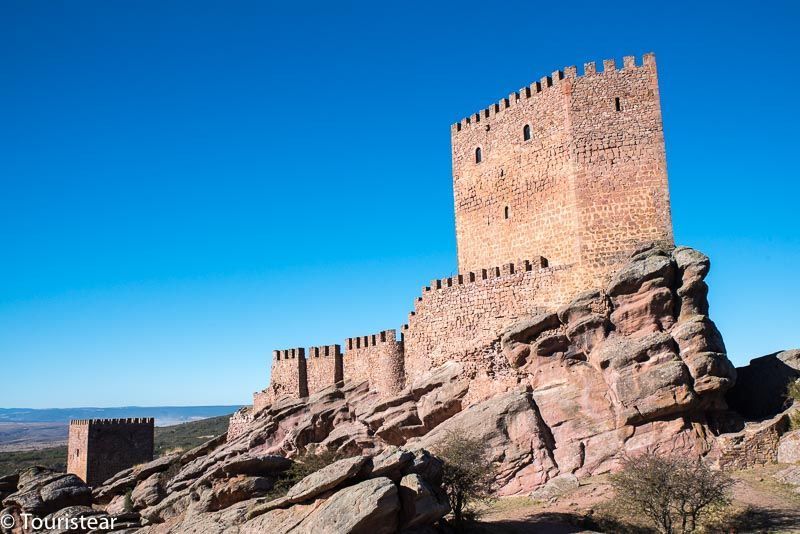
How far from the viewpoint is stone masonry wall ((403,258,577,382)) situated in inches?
945

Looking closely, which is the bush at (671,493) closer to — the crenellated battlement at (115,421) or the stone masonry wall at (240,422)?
the stone masonry wall at (240,422)

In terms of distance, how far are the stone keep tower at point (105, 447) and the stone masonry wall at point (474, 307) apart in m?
23.3

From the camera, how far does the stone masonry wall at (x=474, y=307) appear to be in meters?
24.0

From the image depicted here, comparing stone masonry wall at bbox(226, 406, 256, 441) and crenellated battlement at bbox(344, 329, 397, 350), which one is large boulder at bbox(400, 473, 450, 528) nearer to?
crenellated battlement at bbox(344, 329, 397, 350)

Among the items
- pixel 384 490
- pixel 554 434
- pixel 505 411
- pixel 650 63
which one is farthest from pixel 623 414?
pixel 650 63

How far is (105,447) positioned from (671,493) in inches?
1444

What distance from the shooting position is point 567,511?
17688 millimetres

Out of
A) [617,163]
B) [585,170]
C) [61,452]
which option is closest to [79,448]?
[585,170]

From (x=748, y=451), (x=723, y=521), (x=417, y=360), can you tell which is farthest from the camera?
(x=417, y=360)

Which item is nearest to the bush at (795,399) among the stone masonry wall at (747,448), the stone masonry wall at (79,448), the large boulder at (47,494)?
the stone masonry wall at (747,448)

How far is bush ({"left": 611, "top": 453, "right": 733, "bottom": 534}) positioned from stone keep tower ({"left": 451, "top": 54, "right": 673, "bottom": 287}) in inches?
320

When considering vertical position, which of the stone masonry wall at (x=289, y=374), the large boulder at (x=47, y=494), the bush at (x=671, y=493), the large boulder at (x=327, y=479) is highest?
the stone masonry wall at (x=289, y=374)

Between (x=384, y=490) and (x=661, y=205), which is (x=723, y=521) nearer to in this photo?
(x=384, y=490)

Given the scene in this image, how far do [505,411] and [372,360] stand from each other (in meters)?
10.7
